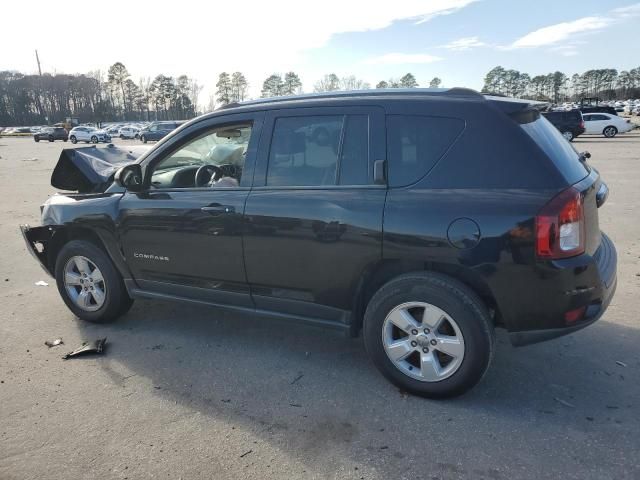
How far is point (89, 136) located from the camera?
46906 mm

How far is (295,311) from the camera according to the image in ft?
11.8

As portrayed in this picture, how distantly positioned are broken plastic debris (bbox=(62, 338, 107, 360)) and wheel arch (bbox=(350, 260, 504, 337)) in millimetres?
2161

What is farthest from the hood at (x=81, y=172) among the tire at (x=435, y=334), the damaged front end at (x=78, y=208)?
the tire at (x=435, y=334)

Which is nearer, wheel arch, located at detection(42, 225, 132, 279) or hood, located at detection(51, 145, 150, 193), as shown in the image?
wheel arch, located at detection(42, 225, 132, 279)

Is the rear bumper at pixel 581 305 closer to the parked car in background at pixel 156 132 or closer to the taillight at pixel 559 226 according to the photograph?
the taillight at pixel 559 226

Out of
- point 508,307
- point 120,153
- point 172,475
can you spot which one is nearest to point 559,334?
point 508,307

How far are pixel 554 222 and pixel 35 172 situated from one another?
20.6 meters

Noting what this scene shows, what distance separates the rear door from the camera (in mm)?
3242

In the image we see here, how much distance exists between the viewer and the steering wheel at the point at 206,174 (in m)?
4.15

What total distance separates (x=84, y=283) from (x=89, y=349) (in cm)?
79

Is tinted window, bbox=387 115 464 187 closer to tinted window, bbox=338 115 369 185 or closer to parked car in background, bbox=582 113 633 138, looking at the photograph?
tinted window, bbox=338 115 369 185

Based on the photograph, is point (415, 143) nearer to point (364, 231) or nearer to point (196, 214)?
point (364, 231)

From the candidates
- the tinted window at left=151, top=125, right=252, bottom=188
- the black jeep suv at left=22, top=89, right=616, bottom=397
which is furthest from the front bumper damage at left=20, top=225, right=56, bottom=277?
the tinted window at left=151, top=125, right=252, bottom=188

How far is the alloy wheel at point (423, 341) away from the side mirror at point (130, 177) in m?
2.37
